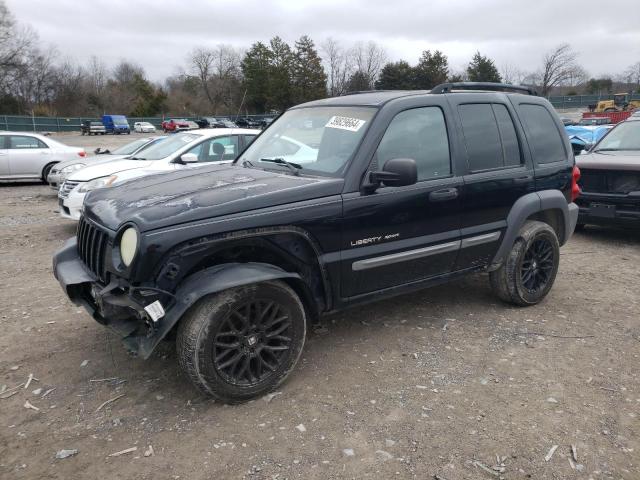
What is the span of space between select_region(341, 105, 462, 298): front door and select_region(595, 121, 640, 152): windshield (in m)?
5.22

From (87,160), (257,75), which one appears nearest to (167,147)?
(87,160)

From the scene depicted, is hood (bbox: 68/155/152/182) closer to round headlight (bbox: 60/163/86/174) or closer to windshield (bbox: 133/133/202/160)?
windshield (bbox: 133/133/202/160)

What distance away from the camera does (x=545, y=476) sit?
2.66 metres

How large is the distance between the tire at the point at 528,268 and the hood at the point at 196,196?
2039mm

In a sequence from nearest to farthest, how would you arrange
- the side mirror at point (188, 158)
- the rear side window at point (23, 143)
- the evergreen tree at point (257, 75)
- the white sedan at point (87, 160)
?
1. the side mirror at point (188, 158)
2. the white sedan at point (87, 160)
3. the rear side window at point (23, 143)
4. the evergreen tree at point (257, 75)

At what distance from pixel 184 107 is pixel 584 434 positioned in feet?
256

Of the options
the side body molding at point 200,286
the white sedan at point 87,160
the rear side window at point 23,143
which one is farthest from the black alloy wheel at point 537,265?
the rear side window at point 23,143

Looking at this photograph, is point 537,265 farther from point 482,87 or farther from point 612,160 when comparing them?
point 612,160

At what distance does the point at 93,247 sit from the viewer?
3.48 metres

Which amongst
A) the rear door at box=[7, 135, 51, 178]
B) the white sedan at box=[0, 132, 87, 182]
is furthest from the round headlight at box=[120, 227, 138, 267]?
the rear door at box=[7, 135, 51, 178]

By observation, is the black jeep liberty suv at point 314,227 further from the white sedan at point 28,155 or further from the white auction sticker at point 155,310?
the white sedan at point 28,155

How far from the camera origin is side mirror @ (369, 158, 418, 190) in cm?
341

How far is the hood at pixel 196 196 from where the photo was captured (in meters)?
3.08

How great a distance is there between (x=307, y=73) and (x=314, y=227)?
69.8m
